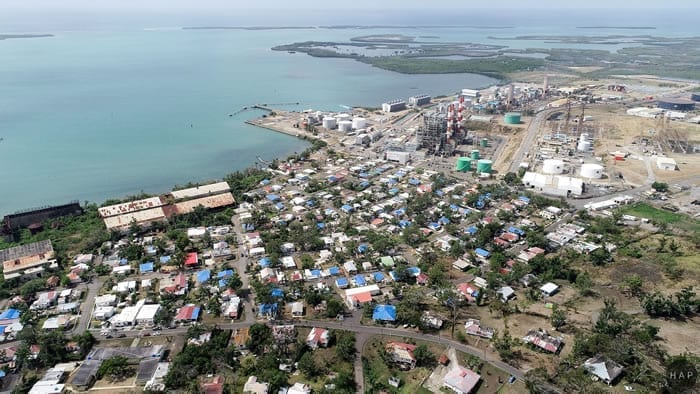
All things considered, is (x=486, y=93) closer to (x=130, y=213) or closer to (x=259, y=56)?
(x=130, y=213)

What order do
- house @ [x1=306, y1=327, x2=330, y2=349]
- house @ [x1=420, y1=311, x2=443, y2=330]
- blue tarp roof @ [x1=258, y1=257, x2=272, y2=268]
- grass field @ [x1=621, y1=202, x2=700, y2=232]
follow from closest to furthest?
house @ [x1=306, y1=327, x2=330, y2=349] < house @ [x1=420, y1=311, x2=443, y2=330] < blue tarp roof @ [x1=258, y1=257, x2=272, y2=268] < grass field @ [x1=621, y1=202, x2=700, y2=232]

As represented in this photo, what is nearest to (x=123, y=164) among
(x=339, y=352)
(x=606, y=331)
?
(x=339, y=352)

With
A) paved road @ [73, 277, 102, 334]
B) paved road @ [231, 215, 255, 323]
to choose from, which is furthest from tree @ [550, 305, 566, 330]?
paved road @ [73, 277, 102, 334]

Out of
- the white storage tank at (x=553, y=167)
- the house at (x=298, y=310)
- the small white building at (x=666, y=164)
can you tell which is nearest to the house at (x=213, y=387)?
the house at (x=298, y=310)

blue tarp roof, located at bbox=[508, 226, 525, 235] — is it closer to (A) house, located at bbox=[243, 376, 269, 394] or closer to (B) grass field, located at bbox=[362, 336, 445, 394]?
(B) grass field, located at bbox=[362, 336, 445, 394]

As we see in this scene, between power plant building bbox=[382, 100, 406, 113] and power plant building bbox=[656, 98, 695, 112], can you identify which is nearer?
power plant building bbox=[656, 98, 695, 112]

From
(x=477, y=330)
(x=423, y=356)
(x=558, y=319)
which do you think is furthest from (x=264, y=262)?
(x=558, y=319)

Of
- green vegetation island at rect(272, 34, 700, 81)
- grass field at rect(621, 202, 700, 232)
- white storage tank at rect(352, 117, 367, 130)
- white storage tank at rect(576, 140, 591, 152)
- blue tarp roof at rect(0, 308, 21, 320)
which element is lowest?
blue tarp roof at rect(0, 308, 21, 320)
